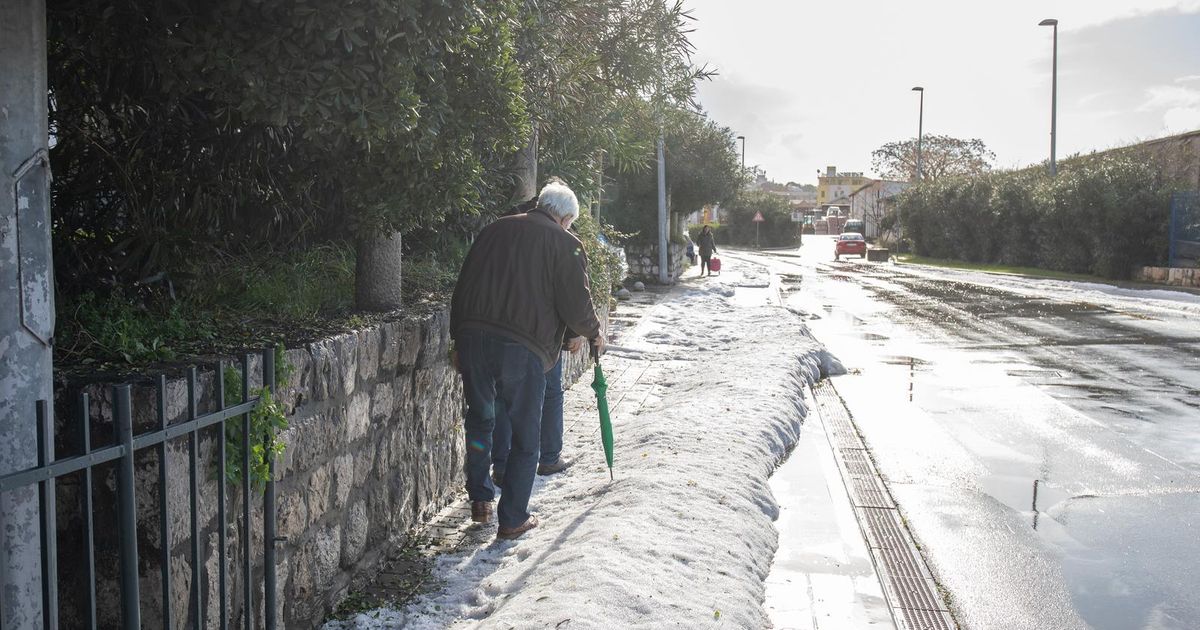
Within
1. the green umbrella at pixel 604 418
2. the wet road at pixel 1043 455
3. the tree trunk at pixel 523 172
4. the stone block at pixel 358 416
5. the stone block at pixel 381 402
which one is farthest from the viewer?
the tree trunk at pixel 523 172

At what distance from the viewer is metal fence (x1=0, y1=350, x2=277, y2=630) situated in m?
2.36

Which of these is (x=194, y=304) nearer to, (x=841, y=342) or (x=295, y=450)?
(x=295, y=450)

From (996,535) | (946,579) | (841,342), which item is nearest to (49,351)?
(946,579)

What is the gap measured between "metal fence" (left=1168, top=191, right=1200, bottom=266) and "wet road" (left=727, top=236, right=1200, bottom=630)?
32.8ft

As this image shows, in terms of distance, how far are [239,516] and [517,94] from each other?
2.51 metres

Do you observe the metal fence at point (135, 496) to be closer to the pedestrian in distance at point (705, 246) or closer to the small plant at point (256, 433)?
the small plant at point (256, 433)

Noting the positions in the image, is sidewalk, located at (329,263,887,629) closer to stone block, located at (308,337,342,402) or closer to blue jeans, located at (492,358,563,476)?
blue jeans, located at (492,358,563,476)

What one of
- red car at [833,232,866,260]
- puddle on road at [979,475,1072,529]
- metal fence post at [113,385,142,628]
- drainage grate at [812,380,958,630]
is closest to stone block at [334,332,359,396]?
metal fence post at [113,385,142,628]

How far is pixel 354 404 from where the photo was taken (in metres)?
4.34

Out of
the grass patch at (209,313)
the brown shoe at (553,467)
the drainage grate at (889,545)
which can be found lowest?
the drainage grate at (889,545)

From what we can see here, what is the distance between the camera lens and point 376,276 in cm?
546

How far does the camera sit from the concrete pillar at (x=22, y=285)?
239cm

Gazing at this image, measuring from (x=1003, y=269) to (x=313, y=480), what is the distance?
32.6 metres

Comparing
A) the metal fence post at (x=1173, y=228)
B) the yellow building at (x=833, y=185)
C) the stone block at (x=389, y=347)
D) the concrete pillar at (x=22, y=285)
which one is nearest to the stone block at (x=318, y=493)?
the stone block at (x=389, y=347)
